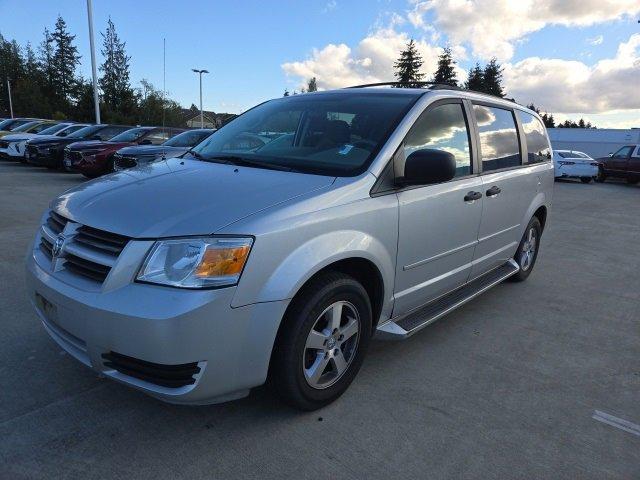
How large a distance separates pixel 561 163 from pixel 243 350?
2273cm

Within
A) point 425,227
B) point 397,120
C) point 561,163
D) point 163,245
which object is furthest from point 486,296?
→ point 561,163

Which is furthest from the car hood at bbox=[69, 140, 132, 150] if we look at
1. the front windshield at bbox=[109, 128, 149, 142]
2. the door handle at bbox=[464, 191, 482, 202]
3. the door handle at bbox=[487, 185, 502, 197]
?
the door handle at bbox=[464, 191, 482, 202]

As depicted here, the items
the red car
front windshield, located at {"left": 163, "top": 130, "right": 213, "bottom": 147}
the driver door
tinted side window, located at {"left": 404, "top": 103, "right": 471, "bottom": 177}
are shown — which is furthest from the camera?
the red car

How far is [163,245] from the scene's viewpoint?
2203 mm

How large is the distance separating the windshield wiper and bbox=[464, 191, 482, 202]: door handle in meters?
1.40

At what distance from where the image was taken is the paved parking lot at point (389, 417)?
7.62 feet

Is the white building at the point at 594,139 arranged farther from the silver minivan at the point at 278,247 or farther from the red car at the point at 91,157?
the silver minivan at the point at 278,247

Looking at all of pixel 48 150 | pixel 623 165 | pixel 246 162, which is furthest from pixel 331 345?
pixel 623 165

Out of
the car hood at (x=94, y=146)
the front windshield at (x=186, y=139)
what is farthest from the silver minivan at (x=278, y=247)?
the car hood at (x=94, y=146)

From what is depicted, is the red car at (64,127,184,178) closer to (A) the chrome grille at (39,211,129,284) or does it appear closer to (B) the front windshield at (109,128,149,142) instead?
(B) the front windshield at (109,128,149,142)

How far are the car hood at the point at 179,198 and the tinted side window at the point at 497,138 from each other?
1826 mm

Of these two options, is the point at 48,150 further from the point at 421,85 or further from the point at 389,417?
the point at 389,417

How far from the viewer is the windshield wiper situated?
9.77 feet

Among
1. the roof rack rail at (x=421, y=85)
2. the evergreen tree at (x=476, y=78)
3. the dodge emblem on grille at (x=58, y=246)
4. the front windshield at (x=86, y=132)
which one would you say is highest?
the evergreen tree at (x=476, y=78)
